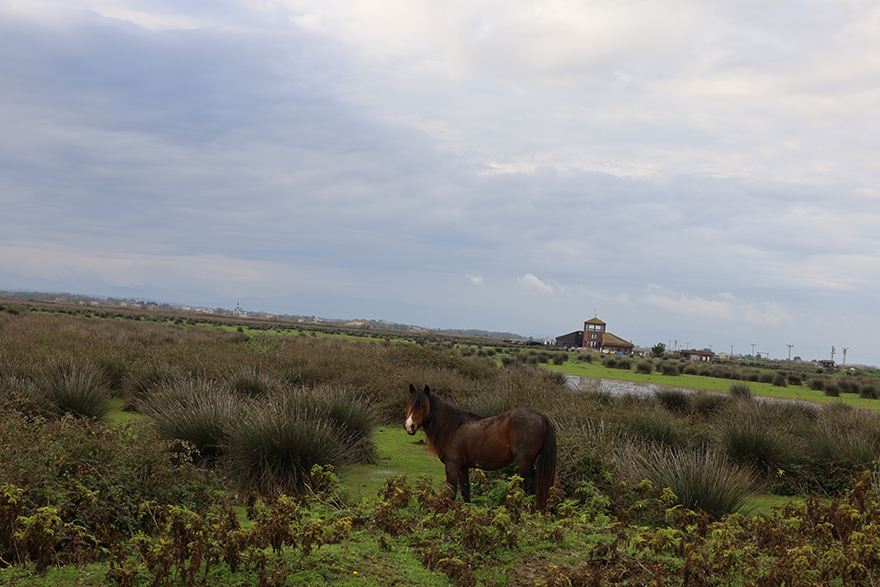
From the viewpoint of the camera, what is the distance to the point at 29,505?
5551 mm

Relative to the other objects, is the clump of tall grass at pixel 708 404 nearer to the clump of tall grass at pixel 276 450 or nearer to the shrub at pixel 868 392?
the clump of tall grass at pixel 276 450

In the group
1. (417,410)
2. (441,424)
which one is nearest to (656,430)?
(441,424)

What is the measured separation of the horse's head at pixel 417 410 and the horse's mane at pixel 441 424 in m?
0.10

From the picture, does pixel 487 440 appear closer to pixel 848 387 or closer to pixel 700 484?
pixel 700 484

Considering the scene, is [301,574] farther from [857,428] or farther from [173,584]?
[857,428]

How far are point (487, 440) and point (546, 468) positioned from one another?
2.59 ft

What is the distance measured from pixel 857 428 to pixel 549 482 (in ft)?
32.0

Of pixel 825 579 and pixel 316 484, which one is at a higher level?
pixel 825 579

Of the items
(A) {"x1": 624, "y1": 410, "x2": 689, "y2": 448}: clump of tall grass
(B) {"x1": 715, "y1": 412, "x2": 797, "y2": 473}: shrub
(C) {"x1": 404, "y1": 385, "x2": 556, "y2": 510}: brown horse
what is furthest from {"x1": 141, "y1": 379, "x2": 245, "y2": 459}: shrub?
(B) {"x1": 715, "y1": 412, "x2": 797, "y2": 473}: shrub

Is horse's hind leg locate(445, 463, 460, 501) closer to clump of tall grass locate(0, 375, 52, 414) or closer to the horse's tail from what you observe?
the horse's tail

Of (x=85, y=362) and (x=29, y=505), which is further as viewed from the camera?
(x=85, y=362)

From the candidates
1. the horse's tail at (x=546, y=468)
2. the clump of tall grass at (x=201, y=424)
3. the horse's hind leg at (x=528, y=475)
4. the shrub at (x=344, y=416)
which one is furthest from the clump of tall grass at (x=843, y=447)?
the clump of tall grass at (x=201, y=424)

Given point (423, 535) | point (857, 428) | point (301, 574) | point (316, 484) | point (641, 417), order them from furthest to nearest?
point (857, 428) → point (641, 417) → point (316, 484) → point (423, 535) → point (301, 574)

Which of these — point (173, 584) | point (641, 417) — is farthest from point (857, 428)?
point (173, 584)
